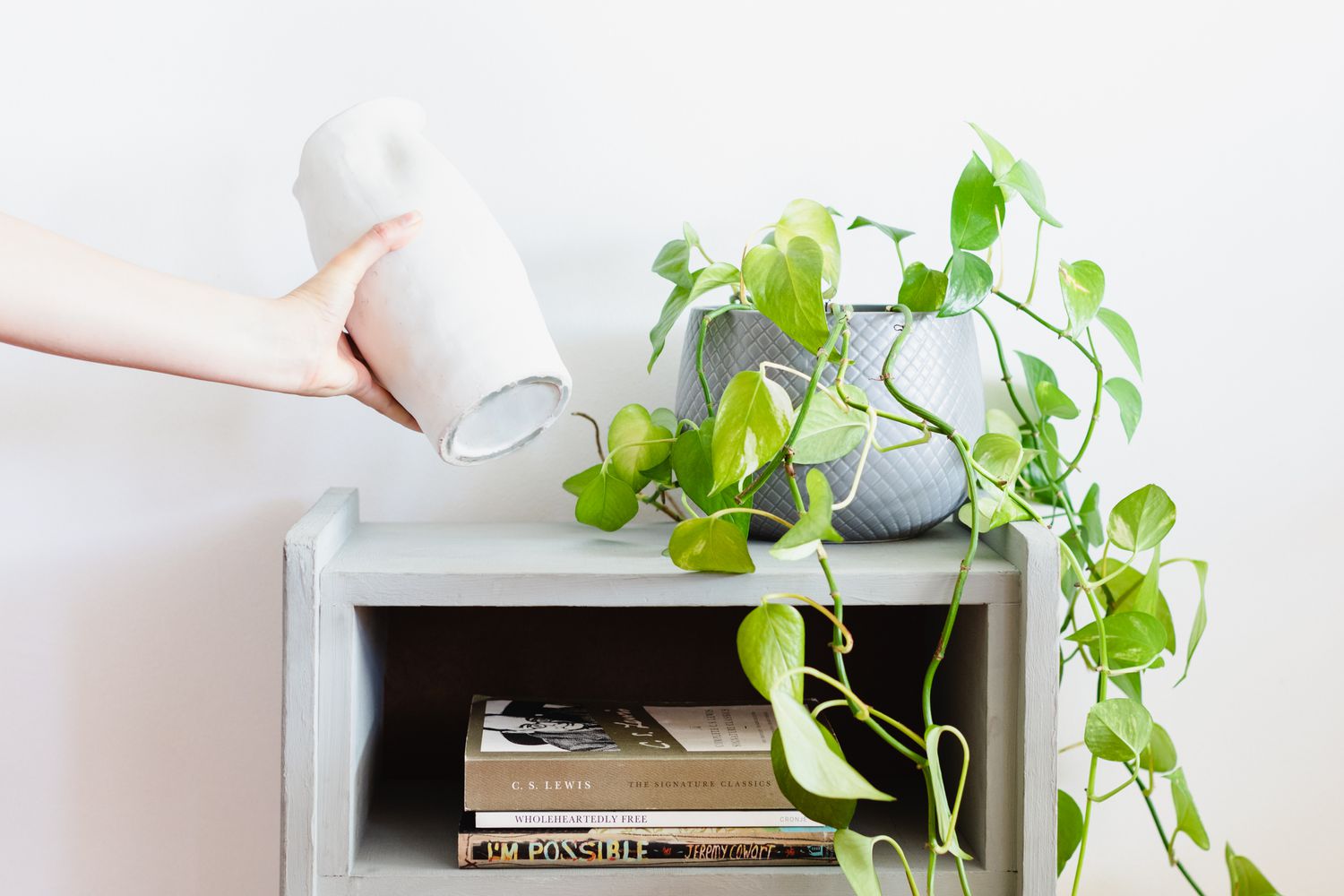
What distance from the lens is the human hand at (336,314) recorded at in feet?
2.28

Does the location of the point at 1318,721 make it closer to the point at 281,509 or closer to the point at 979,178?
the point at 979,178

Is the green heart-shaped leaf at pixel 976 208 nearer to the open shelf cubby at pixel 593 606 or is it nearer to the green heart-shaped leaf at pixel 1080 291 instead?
the green heart-shaped leaf at pixel 1080 291

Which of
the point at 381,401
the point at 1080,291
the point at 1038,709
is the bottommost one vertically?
the point at 1038,709

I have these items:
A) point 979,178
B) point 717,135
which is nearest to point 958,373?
point 979,178

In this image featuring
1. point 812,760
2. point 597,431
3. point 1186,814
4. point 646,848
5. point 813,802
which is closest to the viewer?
point 812,760

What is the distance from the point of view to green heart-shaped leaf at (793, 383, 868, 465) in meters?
0.75

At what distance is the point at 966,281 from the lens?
→ 2.72 feet

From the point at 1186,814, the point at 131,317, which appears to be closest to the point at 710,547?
the point at 131,317

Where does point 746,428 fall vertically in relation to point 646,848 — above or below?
above

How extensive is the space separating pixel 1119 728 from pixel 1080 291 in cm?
35

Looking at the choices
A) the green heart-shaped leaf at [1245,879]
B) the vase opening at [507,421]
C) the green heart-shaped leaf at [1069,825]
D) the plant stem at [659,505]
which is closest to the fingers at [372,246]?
the vase opening at [507,421]

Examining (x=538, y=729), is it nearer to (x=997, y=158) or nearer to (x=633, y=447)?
(x=633, y=447)

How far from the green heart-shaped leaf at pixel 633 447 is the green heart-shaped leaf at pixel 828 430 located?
A: 18 centimetres

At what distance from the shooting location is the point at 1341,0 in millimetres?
1095
